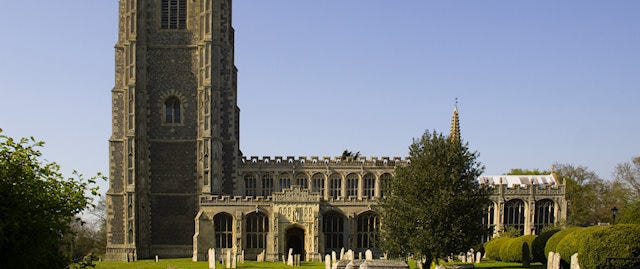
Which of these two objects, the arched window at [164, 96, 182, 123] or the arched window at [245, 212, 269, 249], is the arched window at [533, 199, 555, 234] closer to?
the arched window at [245, 212, 269, 249]

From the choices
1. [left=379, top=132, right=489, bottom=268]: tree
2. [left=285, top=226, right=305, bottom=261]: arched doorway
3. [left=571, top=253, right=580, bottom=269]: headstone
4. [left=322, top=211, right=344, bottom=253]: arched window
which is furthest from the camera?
[left=322, top=211, right=344, bottom=253]: arched window

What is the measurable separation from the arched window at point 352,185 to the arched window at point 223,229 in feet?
43.5

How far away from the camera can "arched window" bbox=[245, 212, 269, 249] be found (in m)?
52.3

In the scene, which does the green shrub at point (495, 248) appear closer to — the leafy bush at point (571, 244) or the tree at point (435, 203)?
the tree at point (435, 203)

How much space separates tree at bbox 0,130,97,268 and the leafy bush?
19759 millimetres

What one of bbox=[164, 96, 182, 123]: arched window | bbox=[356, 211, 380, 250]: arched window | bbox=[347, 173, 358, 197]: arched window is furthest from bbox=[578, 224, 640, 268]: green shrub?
bbox=[164, 96, 182, 123]: arched window

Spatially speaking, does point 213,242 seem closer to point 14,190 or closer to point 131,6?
point 131,6

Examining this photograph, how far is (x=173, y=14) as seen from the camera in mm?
57438

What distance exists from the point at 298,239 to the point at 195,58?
1754 cm

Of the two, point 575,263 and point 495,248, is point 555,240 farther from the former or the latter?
point 495,248

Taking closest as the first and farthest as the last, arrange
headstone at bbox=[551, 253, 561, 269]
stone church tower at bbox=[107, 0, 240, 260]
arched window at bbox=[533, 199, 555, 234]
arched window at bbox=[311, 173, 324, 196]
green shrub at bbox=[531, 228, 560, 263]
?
headstone at bbox=[551, 253, 561, 269]
green shrub at bbox=[531, 228, 560, 263]
stone church tower at bbox=[107, 0, 240, 260]
arched window at bbox=[533, 199, 555, 234]
arched window at bbox=[311, 173, 324, 196]

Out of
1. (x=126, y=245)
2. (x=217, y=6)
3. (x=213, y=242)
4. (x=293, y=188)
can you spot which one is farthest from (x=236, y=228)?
(x=217, y=6)

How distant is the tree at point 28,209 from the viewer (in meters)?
18.5

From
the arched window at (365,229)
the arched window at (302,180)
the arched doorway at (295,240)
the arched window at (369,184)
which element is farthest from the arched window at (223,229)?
the arched window at (369,184)
